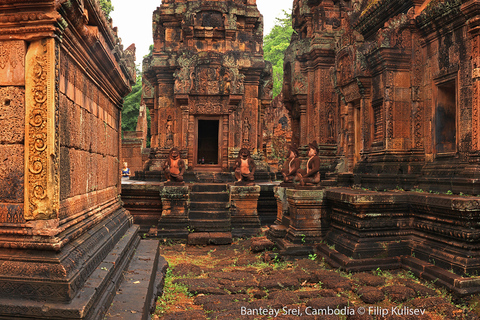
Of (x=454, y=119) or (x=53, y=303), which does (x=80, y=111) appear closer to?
(x=53, y=303)

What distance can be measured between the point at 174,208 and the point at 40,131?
22.1 feet

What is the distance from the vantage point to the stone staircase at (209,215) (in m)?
8.32

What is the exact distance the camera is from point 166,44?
12.9m

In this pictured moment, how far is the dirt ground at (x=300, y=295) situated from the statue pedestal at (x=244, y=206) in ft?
10.4

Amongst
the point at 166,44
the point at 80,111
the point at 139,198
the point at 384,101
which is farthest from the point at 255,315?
the point at 166,44

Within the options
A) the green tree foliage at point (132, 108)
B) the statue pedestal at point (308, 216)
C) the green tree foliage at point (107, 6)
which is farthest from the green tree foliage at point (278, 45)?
the statue pedestal at point (308, 216)

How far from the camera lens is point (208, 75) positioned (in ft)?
39.3

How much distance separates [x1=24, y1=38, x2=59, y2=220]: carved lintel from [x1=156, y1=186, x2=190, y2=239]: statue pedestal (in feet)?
21.1

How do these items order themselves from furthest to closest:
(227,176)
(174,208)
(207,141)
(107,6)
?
1. (107,6)
2. (207,141)
3. (227,176)
4. (174,208)

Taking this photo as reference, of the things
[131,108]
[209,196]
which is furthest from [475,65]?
[131,108]

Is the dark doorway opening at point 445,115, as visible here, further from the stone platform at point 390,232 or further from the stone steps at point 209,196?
the stone steps at point 209,196

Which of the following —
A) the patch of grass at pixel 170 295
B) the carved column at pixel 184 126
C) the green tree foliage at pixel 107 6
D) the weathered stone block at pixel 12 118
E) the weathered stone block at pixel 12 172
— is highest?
the green tree foliage at pixel 107 6

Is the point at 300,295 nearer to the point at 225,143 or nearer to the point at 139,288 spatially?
the point at 139,288

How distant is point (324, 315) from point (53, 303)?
113 inches
